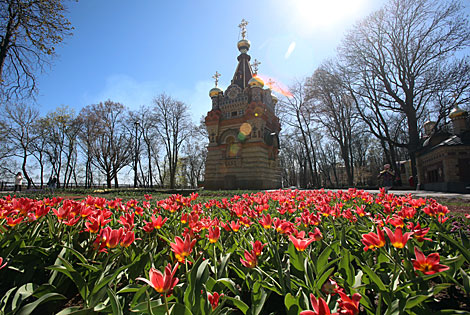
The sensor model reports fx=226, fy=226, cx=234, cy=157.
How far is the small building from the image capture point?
48.0 ft

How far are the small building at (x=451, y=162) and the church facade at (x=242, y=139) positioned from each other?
1397cm

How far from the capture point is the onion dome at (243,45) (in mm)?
30516

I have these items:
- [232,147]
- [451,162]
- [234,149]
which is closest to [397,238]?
[451,162]

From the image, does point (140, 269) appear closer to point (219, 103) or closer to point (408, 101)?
point (408, 101)

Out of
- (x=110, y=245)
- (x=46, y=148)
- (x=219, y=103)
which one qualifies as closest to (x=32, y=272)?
(x=110, y=245)

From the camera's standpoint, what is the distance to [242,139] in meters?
25.6

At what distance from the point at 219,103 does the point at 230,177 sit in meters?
9.80

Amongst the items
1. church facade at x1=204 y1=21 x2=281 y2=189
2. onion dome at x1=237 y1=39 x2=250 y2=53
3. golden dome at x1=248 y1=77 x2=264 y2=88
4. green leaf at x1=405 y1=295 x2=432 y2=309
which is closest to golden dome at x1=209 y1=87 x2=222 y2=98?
church facade at x1=204 y1=21 x2=281 y2=189

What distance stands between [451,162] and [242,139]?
56.9 feet

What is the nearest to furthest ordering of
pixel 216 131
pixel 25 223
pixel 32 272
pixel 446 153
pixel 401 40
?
pixel 32 272 < pixel 25 223 < pixel 446 153 < pixel 401 40 < pixel 216 131

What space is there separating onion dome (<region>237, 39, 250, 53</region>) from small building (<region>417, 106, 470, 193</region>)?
2324 centimetres

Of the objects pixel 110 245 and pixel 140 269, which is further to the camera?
pixel 140 269

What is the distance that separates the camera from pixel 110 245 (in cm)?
147

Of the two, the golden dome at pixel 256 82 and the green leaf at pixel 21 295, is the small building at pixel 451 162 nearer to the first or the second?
the golden dome at pixel 256 82
